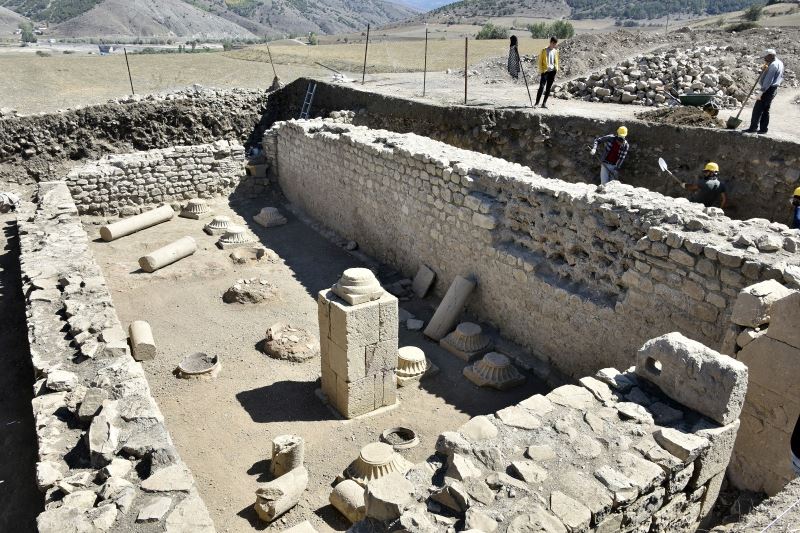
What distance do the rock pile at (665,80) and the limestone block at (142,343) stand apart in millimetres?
13255

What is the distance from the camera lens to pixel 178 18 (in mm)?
104500

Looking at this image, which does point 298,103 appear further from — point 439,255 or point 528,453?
point 528,453

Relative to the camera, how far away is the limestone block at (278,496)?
5.67 metres

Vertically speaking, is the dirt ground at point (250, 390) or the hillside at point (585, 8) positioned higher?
the hillside at point (585, 8)

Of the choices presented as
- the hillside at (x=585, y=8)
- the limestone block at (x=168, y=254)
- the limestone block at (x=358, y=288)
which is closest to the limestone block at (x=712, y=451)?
the limestone block at (x=358, y=288)

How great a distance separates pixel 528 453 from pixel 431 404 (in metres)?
3.45

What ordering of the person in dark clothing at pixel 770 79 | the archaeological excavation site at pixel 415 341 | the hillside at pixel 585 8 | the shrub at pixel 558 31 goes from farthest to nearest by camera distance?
the hillside at pixel 585 8 → the shrub at pixel 558 31 → the person in dark clothing at pixel 770 79 → the archaeological excavation site at pixel 415 341

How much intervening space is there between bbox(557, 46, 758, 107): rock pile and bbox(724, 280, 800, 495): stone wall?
38.0 ft

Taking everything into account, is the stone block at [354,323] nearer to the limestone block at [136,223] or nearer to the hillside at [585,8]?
the limestone block at [136,223]

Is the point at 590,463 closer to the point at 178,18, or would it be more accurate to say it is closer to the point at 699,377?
the point at 699,377

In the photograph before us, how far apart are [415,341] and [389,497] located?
5.15 meters

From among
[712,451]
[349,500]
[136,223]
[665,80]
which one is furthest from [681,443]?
[665,80]

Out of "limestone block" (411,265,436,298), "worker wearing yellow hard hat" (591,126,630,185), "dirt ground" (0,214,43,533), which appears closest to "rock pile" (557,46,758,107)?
"worker wearing yellow hard hat" (591,126,630,185)

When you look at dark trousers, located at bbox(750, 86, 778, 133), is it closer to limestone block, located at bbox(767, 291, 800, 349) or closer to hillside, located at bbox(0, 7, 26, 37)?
limestone block, located at bbox(767, 291, 800, 349)
